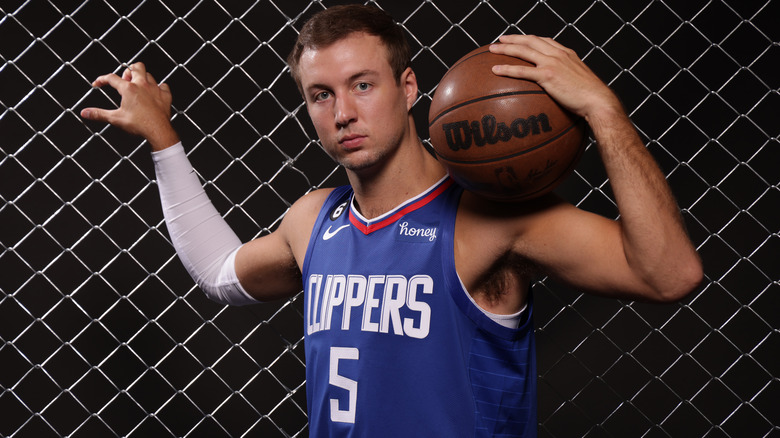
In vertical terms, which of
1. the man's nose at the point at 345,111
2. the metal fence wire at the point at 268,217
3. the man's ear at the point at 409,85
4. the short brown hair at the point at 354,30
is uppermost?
the short brown hair at the point at 354,30

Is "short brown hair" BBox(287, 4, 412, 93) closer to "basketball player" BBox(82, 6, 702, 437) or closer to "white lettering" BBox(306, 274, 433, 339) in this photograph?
"basketball player" BBox(82, 6, 702, 437)

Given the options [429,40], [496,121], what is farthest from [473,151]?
[429,40]

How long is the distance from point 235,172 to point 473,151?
1605mm

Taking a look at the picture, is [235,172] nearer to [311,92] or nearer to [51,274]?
[51,274]

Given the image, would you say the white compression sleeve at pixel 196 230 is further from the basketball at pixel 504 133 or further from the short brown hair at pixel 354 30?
the basketball at pixel 504 133

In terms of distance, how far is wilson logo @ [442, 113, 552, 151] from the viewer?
1091mm

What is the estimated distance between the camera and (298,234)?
5.18 ft

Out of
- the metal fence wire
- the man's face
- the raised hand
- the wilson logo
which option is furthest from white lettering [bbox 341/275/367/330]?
the metal fence wire

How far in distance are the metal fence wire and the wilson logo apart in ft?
4.03

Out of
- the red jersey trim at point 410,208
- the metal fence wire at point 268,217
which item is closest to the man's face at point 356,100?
the red jersey trim at point 410,208

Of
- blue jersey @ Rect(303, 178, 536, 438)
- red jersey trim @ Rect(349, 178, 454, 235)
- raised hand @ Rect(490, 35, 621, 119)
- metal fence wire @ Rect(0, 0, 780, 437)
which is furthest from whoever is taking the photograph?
metal fence wire @ Rect(0, 0, 780, 437)

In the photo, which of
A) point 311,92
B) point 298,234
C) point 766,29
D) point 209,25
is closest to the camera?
point 311,92

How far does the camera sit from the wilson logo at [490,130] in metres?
1.09

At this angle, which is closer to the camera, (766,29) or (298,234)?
(298,234)
